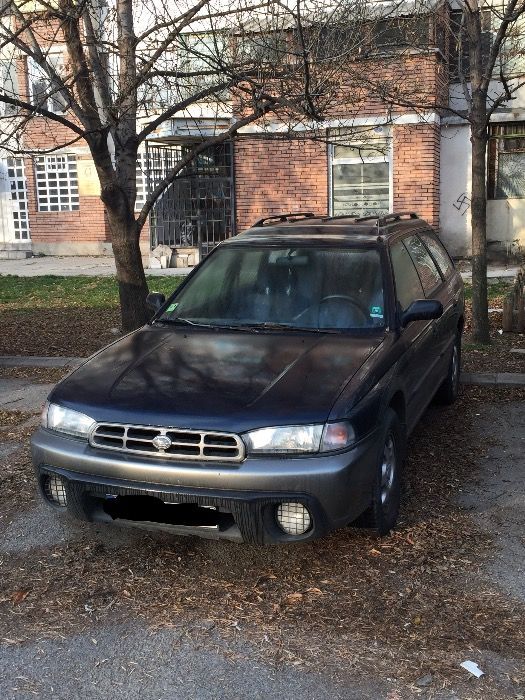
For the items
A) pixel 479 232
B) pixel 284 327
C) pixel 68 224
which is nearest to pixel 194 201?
pixel 68 224

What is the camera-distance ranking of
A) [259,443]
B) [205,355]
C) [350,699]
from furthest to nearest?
[205,355] → [259,443] → [350,699]

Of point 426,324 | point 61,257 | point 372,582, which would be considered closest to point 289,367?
point 372,582

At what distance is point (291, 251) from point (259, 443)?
1.93 metres

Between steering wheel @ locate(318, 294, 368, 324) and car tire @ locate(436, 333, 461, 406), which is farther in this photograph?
car tire @ locate(436, 333, 461, 406)

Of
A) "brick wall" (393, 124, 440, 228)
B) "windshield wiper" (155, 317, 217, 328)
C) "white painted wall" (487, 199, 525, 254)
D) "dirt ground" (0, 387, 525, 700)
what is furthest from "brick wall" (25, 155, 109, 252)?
"dirt ground" (0, 387, 525, 700)

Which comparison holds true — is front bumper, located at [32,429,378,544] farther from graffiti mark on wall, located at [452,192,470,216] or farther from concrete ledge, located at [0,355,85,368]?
graffiti mark on wall, located at [452,192,470,216]

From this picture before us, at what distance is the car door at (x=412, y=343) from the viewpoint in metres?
4.71

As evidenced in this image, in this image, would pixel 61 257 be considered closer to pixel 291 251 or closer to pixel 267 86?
pixel 267 86

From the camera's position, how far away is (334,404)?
143 inches

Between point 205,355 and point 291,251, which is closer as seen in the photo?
point 205,355

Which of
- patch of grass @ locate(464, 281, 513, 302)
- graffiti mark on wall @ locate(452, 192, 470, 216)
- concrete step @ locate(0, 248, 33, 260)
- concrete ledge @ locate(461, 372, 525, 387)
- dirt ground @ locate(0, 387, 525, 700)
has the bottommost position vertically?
dirt ground @ locate(0, 387, 525, 700)

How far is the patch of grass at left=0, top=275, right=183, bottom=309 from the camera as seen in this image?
496 inches

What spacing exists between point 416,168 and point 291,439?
44.7 ft

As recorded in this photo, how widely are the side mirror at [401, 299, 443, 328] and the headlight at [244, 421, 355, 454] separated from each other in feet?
4.69
